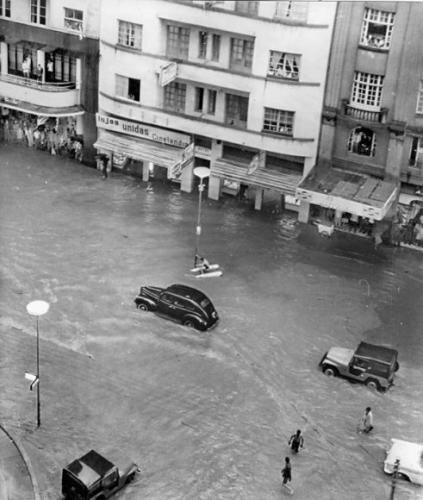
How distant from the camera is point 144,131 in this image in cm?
6206

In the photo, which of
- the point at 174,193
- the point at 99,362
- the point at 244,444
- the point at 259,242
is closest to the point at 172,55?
the point at 174,193

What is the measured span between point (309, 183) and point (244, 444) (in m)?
21.6

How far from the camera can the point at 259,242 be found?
186ft

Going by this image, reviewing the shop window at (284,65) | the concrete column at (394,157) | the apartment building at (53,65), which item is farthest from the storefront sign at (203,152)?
the concrete column at (394,157)

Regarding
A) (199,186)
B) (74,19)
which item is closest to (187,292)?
(199,186)

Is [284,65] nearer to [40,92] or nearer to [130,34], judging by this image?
[130,34]

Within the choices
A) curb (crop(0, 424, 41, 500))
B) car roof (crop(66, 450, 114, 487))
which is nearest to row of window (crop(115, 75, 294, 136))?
curb (crop(0, 424, 41, 500))

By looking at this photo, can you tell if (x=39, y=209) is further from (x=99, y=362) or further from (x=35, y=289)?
(x=99, y=362)

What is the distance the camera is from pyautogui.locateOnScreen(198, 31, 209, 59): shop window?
188 feet

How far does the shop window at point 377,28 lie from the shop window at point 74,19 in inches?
786

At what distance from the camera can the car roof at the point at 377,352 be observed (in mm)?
43844

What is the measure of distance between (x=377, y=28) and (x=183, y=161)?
15.3 m

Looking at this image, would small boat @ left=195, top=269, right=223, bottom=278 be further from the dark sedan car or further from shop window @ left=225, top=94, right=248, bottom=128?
shop window @ left=225, top=94, right=248, bottom=128

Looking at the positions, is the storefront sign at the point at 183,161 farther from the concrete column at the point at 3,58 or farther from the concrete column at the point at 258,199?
the concrete column at the point at 3,58
